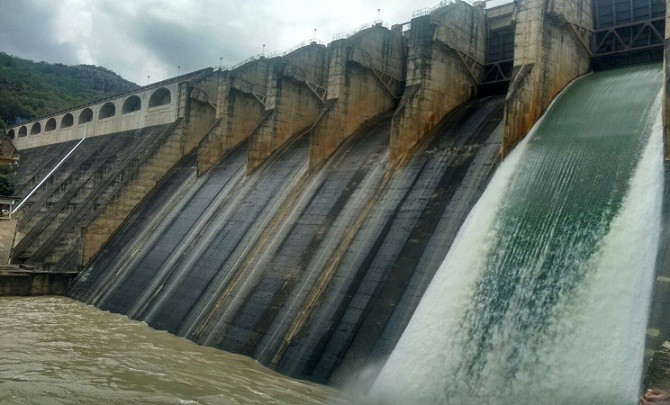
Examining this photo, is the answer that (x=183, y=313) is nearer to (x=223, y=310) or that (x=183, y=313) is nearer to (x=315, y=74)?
(x=223, y=310)

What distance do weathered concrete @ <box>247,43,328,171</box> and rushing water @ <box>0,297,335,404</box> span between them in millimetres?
7861

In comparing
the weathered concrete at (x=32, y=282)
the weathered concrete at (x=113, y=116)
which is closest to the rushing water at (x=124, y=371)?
the weathered concrete at (x=32, y=282)

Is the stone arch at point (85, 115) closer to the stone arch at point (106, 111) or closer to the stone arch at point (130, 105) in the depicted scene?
the stone arch at point (106, 111)

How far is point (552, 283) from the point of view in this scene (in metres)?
7.70

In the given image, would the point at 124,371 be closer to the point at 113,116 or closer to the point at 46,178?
the point at 46,178

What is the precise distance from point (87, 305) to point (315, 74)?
10766 mm

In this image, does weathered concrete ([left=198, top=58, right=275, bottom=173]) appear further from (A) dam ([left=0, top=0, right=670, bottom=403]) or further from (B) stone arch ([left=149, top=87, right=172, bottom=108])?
(B) stone arch ([left=149, top=87, right=172, bottom=108])

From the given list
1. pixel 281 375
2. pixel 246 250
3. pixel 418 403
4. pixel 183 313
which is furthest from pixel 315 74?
pixel 418 403

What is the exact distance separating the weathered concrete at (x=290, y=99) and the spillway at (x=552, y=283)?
999 centimetres

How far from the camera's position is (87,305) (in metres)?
16.4

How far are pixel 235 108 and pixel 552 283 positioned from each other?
16.6m

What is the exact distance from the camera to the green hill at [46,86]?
204 feet

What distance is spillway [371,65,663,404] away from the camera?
660cm

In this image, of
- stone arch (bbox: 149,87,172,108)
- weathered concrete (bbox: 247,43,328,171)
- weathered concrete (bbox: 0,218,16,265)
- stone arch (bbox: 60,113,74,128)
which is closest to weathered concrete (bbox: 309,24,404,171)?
weathered concrete (bbox: 247,43,328,171)
